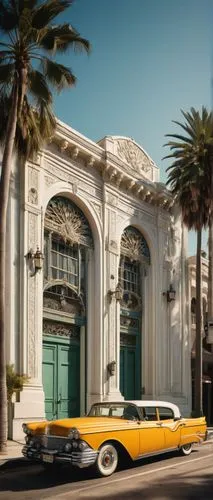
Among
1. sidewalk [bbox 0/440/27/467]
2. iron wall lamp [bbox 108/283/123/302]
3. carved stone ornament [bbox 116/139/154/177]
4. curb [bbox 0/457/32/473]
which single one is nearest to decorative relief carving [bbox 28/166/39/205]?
iron wall lamp [bbox 108/283/123/302]

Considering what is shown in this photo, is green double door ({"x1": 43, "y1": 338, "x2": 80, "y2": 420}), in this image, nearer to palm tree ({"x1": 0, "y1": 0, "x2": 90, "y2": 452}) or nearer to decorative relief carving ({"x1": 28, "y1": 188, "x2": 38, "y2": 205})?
decorative relief carving ({"x1": 28, "y1": 188, "x2": 38, "y2": 205})

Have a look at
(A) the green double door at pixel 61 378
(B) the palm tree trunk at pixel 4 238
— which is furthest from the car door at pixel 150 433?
(A) the green double door at pixel 61 378

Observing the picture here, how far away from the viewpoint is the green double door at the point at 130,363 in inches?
868

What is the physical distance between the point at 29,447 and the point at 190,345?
16.5 meters

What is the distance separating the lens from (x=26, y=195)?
16922 millimetres

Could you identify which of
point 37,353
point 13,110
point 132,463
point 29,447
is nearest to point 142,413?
point 132,463

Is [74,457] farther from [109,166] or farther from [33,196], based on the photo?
[109,166]

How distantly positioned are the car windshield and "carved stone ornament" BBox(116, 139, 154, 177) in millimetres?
12270

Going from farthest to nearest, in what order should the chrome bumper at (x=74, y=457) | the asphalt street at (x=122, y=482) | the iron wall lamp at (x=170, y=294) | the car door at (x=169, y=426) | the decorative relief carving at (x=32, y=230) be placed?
the iron wall lamp at (x=170, y=294), the decorative relief carving at (x=32, y=230), the car door at (x=169, y=426), the chrome bumper at (x=74, y=457), the asphalt street at (x=122, y=482)

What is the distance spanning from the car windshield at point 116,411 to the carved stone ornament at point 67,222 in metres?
7.36

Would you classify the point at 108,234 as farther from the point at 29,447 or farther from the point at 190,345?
the point at 29,447

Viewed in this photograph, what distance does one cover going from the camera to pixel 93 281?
804 inches

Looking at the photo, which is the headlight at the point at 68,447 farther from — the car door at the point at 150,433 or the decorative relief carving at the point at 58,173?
the decorative relief carving at the point at 58,173

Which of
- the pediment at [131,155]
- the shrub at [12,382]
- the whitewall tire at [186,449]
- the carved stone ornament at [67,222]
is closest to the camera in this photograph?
the whitewall tire at [186,449]
